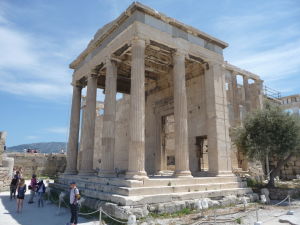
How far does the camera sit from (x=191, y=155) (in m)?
15.2

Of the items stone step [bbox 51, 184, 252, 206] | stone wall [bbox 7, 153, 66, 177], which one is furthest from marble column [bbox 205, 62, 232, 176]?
stone wall [bbox 7, 153, 66, 177]

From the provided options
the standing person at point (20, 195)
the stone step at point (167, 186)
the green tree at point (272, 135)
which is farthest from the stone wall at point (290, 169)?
the standing person at point (20, 195)

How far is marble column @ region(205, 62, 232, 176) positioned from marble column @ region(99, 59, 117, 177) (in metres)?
5.10

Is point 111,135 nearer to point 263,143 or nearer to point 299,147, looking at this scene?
point 263,143

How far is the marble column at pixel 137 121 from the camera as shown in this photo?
9.93 m

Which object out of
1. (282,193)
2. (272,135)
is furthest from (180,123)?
(282,193)

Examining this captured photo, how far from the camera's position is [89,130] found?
14.6 meters

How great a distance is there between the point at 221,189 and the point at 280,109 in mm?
6761

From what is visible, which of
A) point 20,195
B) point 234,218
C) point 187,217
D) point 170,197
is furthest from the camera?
point 20,195

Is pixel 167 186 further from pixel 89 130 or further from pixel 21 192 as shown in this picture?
pixel 89 130

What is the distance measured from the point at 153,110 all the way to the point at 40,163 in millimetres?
A: 15534

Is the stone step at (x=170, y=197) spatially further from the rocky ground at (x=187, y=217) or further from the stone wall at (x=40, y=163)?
the stone wall at (x=40, y=163)

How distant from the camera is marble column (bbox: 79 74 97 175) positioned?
1405cm

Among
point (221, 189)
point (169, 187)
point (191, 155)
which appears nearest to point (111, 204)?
point (169, 187)
